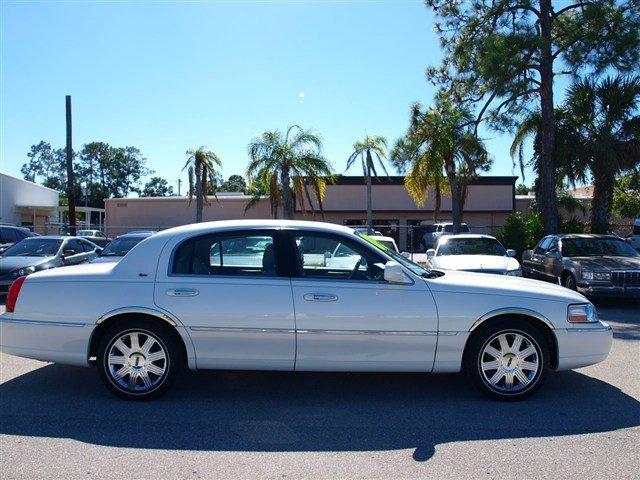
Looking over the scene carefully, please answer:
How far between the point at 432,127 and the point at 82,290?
18.5 m

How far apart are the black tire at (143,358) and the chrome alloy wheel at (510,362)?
276 centimetres

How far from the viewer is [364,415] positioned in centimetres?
486

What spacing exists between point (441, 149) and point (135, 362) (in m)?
18.6

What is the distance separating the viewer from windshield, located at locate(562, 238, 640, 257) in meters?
12.1

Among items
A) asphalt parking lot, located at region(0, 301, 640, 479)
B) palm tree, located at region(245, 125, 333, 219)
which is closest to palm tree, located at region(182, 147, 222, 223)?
palm tree, located at region(245, 125, 333, 219)

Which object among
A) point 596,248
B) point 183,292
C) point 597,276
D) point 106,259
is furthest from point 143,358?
point 596,248

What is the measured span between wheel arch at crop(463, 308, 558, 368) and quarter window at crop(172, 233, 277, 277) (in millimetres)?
1862

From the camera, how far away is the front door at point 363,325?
4.99 m

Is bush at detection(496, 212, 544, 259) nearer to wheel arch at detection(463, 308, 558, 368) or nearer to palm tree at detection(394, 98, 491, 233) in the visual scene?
palm tree at detection(394, 98, 491, 233)

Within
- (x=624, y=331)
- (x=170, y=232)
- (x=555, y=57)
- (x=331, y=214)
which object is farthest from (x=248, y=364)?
(x=331, y=214)

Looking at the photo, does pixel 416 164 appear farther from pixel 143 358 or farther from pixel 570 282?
pixel 143 358

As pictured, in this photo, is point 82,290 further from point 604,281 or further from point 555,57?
point 555,57

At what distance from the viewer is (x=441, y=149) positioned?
2208cm

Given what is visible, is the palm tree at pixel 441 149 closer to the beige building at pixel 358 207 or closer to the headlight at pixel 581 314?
the beige building at pixel 358 207
